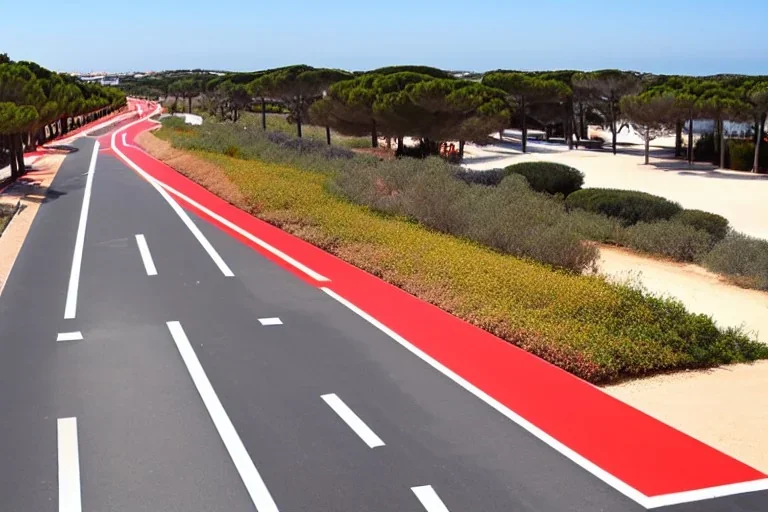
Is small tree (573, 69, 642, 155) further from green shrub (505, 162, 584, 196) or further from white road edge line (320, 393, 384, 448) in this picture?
white road edge line (320, 393, 384, 448)

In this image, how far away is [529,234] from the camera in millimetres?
17594

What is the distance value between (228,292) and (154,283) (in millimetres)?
1561

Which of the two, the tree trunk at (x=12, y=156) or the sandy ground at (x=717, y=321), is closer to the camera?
the sandy ground at (x=717, y=321)

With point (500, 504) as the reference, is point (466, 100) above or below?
above

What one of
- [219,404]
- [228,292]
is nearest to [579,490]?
[219,404]

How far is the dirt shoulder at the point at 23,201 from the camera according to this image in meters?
17.4

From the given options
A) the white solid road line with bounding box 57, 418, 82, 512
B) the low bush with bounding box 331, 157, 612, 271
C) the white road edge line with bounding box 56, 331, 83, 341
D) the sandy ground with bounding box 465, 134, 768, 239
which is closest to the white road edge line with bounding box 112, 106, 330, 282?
the low bush with bounding box 331, 157, 612, 271

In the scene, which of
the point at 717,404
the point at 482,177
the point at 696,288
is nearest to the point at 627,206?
the point at 482,177

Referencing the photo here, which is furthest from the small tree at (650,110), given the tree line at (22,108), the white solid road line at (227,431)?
the white solid road line at (227,431)

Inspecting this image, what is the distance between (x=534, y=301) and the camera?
12.7 m

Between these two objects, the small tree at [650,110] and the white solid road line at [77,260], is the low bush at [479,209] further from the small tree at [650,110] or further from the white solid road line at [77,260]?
the small tree at [650,110]

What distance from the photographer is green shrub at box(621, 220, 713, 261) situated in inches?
814

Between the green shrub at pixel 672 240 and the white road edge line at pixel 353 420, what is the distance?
14006 mm

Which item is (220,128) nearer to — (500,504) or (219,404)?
(219,404)
